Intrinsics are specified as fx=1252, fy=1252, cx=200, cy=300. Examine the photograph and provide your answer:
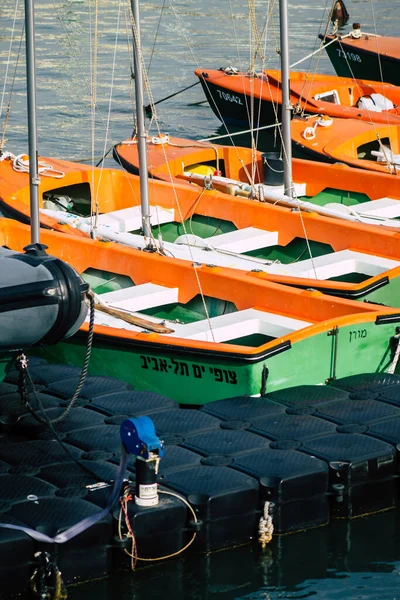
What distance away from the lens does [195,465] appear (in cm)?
972

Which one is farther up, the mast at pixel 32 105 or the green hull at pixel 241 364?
the mast at pixel 32 105

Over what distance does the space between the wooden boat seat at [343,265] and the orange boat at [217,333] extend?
958 millimetres

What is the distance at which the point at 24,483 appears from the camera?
372 inches

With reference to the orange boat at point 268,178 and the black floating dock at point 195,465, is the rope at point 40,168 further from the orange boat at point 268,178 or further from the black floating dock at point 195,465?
the black floating dock at point 195,465

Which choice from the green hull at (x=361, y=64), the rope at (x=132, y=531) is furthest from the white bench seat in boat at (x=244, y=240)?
the green hull at (x=361, y=64)

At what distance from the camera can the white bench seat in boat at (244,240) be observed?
14.9 m

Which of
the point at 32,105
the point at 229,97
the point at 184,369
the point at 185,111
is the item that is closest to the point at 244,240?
the point at 184,369

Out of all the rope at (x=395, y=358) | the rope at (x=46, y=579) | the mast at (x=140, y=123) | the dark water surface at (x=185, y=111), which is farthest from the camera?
the mast at (x=140, y=123)

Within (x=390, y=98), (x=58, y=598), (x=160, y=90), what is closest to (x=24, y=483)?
(x=58, y=598)

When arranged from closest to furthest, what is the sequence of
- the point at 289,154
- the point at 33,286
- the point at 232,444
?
the point at 33,286, the point at 232,444, the point at 289,154

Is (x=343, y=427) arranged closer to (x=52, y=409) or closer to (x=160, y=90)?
(x=52, y=409)

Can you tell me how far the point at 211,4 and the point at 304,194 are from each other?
23787 mm

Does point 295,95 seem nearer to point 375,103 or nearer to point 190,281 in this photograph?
point 375,103

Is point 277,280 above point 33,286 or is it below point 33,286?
below
